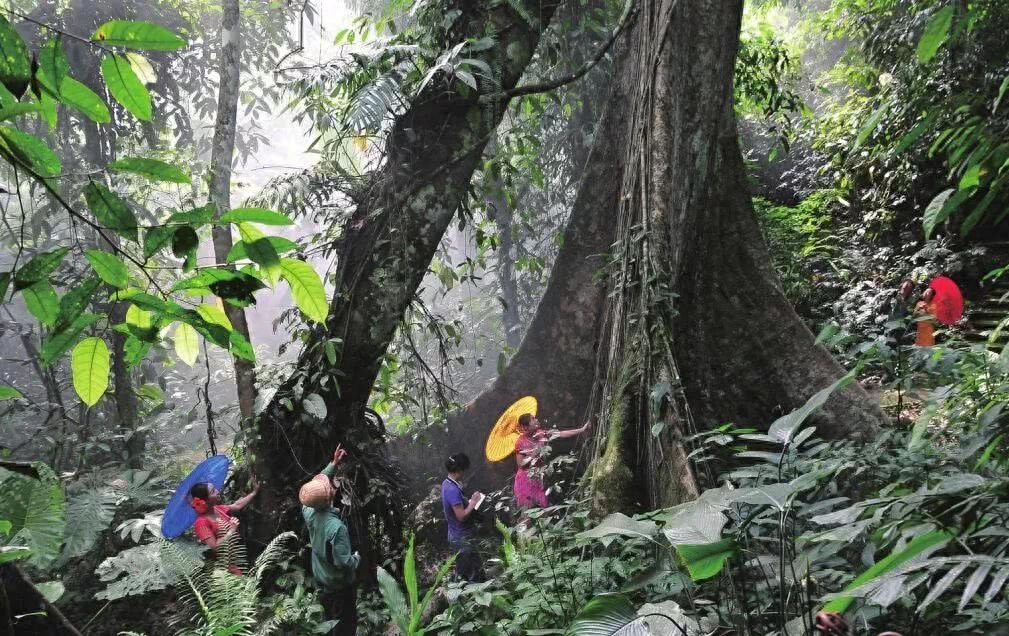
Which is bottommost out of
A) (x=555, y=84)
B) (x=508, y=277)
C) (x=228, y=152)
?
(x=555, y=84)

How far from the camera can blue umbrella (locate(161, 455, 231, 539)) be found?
12.3 feet

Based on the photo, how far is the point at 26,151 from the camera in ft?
3.08

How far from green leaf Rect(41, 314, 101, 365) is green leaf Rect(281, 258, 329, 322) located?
12.6 inches

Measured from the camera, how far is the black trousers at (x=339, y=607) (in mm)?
3635

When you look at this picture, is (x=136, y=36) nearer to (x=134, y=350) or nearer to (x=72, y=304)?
(x=72, y=304)

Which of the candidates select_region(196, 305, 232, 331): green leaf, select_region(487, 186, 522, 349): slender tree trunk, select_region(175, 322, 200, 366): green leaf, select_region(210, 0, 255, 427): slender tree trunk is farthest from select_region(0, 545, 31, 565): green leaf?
select_region(487, 186, 522, 349): slender tree trunk

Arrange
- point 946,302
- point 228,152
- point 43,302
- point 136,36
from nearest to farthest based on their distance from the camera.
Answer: point 136,36, point 43,302, point 946,302, point 228,152

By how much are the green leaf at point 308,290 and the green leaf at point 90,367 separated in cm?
32

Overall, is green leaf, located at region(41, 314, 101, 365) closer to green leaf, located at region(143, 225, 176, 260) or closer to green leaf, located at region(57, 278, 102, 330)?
green leaf, located at region(57, 278, 102, 330)

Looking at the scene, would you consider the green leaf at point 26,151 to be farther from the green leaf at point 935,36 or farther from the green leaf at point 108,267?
the green leaf at point 935,36

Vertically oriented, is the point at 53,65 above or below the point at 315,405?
above

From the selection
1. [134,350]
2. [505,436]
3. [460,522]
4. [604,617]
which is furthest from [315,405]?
[604,617]

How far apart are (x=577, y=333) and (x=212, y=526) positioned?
3.18 metres

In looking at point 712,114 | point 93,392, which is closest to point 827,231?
point 712,114
